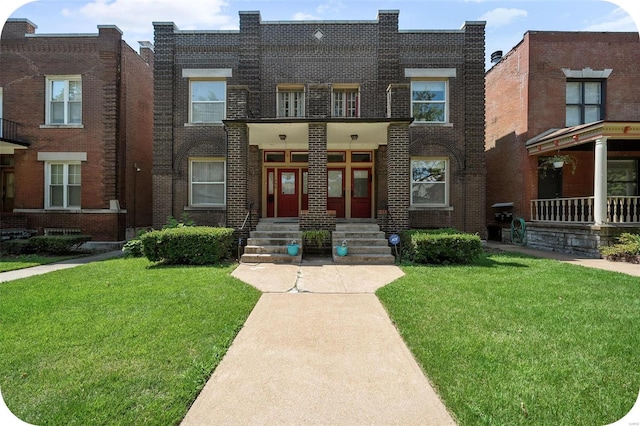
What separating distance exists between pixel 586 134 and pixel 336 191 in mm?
8968

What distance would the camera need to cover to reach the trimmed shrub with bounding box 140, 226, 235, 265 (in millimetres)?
8633

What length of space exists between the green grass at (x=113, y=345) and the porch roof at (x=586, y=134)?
1212cm

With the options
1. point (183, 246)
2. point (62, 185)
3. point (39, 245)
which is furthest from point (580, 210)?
point (62, 185)

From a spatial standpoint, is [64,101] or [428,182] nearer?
[428,182]

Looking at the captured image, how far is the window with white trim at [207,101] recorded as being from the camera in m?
13.4

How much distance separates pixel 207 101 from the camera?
13422mm

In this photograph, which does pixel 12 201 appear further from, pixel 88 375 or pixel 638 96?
pixel 638 96

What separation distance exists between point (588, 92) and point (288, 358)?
16961 millimetres

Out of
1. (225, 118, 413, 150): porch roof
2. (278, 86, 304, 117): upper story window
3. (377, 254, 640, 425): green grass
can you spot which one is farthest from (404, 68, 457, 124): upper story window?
(377, 254, 640, 425): green grass

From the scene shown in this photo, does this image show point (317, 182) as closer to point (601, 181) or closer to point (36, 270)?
point (36, 270)

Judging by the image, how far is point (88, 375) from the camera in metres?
3.15

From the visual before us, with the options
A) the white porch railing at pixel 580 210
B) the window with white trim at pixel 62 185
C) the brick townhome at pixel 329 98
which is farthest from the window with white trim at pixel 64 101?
the white porch railing at pixel 580 210

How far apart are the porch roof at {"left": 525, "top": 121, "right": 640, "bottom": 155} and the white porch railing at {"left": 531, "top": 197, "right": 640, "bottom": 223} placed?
2.01m

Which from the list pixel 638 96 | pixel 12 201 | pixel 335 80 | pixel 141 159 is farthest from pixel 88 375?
pixel 638 96
